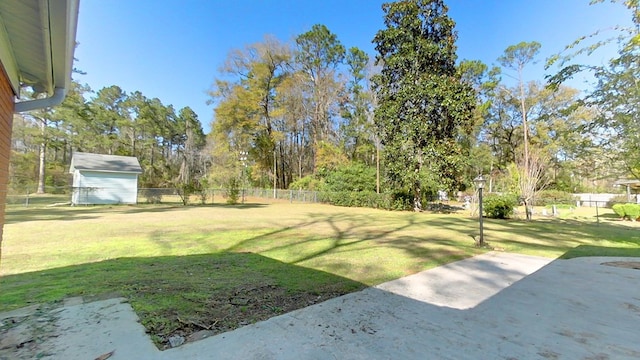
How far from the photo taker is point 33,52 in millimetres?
2557

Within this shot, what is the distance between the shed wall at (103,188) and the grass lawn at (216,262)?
9917 mm

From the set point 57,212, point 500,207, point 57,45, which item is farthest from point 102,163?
point 500,207

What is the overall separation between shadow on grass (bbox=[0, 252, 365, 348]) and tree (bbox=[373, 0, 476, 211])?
47.6ft

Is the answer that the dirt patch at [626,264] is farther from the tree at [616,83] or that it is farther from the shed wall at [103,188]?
the shed wall at [103,188]

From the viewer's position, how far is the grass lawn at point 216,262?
3.20m

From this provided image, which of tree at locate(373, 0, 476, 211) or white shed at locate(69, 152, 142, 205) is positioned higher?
tree at locate(373, 0, 476, 211)

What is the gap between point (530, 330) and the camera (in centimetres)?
268

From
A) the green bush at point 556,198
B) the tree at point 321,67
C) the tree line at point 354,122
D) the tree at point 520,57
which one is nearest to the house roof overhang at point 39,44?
the tree line at point 354,122

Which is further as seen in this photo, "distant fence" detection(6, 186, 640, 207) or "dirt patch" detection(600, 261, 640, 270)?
"distant fence" detection(6, 186, 640, 207)

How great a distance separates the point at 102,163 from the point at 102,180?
1.52 m

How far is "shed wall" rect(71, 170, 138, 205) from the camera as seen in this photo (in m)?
17.5

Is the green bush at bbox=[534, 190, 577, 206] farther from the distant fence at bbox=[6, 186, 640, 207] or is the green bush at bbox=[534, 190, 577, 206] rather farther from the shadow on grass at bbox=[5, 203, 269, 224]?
the shadow on grass at bbox=[5, 203, 269, 224]

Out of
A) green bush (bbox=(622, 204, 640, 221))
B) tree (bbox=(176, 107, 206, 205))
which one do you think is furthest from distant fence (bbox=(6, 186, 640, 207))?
tree (bbox=(176, 107, 206, 205))

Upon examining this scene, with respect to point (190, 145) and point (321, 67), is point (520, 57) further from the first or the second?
point (190, 145)
